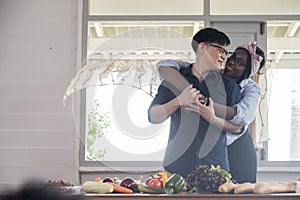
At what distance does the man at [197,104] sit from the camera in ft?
9.30

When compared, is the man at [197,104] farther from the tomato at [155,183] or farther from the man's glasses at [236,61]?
the tomato at [155,183]

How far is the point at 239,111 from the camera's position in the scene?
290 centimetres

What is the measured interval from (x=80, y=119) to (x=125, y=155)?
19.3 inches

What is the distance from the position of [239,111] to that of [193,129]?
270 millimetres

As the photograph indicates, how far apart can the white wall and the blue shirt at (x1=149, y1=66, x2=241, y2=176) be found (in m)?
1.31

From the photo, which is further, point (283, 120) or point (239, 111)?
point (283, 120)

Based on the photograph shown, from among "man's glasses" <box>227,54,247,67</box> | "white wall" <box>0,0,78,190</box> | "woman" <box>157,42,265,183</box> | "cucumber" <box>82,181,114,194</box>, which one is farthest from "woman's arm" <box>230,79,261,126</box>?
"white wall" <box>0,0,78,190</box>

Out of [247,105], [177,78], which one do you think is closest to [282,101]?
[247,105]

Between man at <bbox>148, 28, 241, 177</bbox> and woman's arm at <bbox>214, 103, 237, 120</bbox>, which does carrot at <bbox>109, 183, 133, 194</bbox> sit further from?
woman's arm at <bbox>214, 103, 237, 120</bbox>

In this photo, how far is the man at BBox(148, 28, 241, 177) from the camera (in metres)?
2.83

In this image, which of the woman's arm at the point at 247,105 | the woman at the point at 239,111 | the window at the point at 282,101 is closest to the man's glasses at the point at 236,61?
the woman at the point at 239,111

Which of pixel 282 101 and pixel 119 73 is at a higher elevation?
pixel 119 73

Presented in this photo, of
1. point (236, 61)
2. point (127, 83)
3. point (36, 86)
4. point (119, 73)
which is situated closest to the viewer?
point (236, 61)

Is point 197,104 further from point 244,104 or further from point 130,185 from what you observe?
point 130,185
